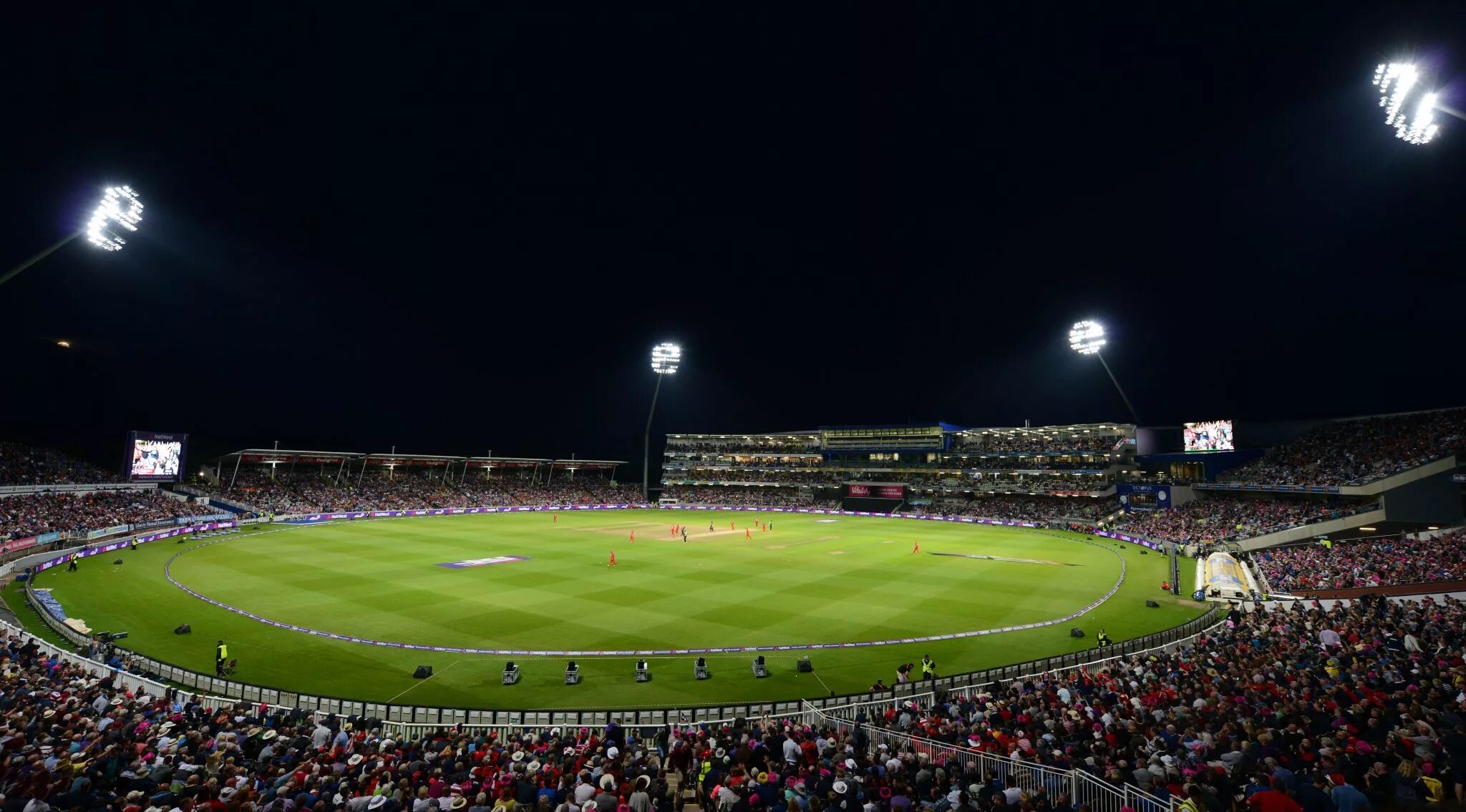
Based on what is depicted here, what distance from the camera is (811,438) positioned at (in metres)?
110

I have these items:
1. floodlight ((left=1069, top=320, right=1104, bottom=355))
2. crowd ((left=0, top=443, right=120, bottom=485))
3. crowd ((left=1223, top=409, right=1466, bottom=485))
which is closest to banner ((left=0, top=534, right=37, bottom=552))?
crowd ((left=0, top=443, right=120, bottom=485))

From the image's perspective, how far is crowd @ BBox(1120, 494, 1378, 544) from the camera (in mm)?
45094

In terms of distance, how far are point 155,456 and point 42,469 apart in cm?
742

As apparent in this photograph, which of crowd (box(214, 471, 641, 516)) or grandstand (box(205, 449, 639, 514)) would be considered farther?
grandstand (box(205, 449, 639, 514))

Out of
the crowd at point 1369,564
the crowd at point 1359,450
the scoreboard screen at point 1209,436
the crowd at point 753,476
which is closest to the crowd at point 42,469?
the crowd at point 753,476

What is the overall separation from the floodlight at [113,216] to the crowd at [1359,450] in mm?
84073

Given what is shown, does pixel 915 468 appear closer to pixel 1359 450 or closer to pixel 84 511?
pixel 1359 450

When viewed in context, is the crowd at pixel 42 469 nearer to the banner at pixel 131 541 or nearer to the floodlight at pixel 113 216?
the banner at pixel 131 541

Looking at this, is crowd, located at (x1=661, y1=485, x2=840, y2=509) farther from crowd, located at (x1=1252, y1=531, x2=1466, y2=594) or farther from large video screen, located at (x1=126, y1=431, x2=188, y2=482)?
crowd, located at (x1=1252, y1=531, x2=1466, y2=594)

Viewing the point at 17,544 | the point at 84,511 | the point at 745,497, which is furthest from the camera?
the point at 745,497

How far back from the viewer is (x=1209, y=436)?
67.1 m

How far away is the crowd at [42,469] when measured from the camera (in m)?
51.3

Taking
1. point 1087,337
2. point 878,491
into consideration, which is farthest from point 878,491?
point 1087,337

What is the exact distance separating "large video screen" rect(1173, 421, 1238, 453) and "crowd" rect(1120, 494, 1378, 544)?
5970 mm
